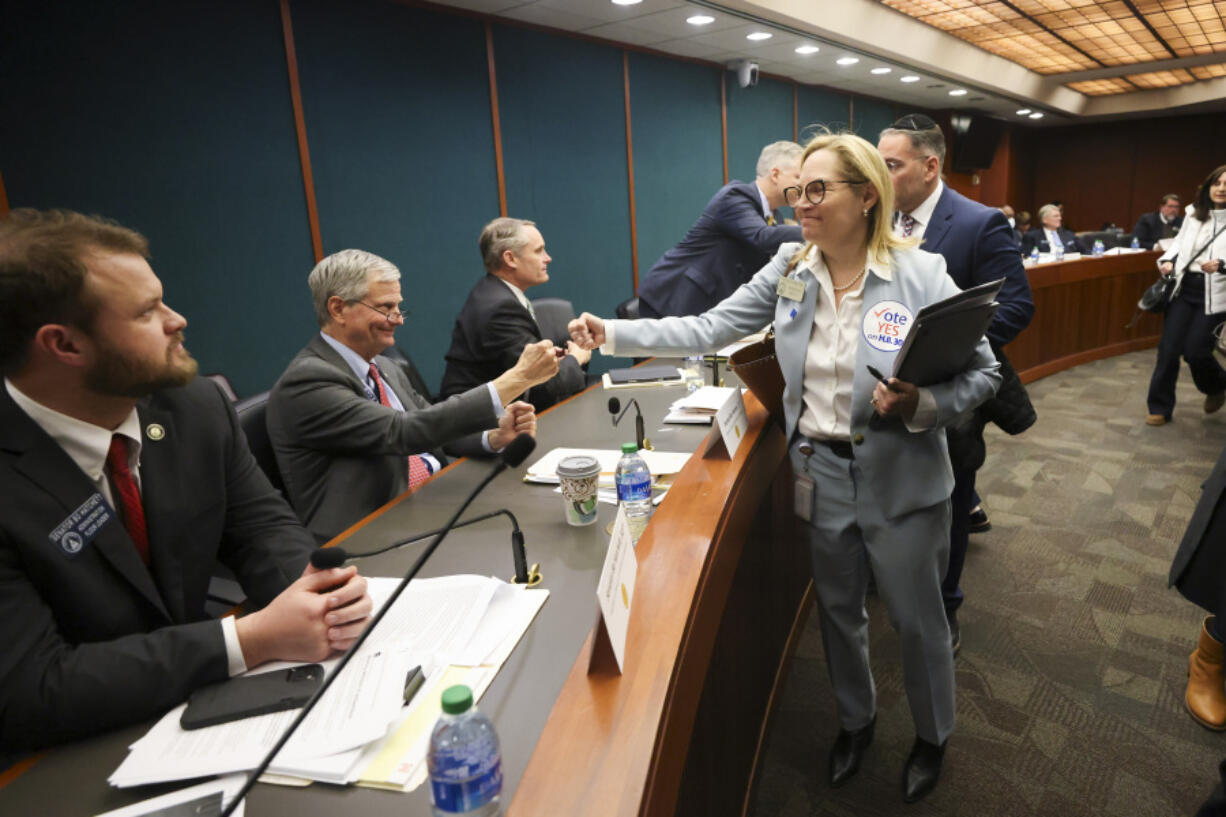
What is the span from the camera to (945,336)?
1351 mm

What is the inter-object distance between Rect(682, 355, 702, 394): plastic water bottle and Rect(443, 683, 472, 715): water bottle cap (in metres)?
1.91

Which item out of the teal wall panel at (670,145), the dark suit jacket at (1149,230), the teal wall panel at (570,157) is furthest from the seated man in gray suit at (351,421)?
the dark suit jacket at (1149,230)

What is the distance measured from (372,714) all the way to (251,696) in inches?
7.2

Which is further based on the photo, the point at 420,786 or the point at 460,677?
the point at 460,677

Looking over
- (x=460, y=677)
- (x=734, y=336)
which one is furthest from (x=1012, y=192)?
(x=460, y=677)

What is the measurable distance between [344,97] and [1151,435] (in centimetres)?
501

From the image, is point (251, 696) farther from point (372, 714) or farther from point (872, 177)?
point (872, 177)

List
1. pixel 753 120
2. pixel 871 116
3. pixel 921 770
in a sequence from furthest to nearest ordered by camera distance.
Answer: pixel 871 116 → pixel 753 120 → pixel 921 770

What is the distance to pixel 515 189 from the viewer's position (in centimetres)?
471

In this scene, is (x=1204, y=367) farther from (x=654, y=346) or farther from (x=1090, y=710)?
(x=654, y=346)

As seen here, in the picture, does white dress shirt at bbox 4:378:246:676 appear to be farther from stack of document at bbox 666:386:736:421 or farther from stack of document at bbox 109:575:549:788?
stack of document at bbox 666:386:736:421

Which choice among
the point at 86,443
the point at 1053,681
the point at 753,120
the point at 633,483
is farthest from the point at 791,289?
the point at 753,120

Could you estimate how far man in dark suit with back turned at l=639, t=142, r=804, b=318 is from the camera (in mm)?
2939

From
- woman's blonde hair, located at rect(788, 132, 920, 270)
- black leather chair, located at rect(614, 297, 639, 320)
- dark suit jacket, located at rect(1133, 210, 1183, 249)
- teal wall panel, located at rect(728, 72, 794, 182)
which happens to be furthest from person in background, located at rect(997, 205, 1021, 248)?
teal wall panel, located at rect(728, 72, 794, 182)
